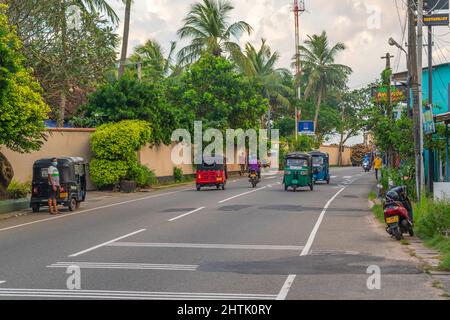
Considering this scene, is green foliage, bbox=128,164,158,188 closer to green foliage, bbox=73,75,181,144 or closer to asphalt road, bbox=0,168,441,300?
green foliage, bbox=73,75,181,144

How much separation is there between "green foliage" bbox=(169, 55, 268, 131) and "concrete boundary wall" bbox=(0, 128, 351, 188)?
4756 mm

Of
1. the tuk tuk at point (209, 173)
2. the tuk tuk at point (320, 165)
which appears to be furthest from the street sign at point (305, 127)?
the tuk tuk at point (209, 173)

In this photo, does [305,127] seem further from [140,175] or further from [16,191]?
[16,191]

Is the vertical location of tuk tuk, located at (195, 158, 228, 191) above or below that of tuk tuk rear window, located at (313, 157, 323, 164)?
below

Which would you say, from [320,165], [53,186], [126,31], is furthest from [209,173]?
[53,186]

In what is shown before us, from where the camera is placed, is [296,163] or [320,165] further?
[320,165]

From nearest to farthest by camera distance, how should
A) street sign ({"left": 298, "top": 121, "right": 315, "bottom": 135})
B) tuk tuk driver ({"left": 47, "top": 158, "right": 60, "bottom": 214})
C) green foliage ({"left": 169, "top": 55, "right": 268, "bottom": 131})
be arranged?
1. tuk tuk driver ({"left": 47, "top": 158, "right": 60, "bottom": 214})
2. green foliage ({"left": 169, "top": 55, "right": 268, "bottom": 131})
3. street sign ({"left": 298, "top": 121, "right": 315, "bottom": 135})

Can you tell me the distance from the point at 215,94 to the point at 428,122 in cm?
3437

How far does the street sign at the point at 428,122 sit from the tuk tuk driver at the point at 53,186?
1270cm

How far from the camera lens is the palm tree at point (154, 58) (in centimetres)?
6256

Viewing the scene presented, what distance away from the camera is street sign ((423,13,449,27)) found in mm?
35438

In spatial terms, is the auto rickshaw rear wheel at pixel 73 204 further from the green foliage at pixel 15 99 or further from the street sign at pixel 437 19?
the street sign at pixel 437 19

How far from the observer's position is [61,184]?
25.5m

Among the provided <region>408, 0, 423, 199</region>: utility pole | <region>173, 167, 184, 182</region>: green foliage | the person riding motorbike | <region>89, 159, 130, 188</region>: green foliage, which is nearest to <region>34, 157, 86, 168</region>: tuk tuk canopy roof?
<region>89, 159, 130, 188</region>: green foliage
